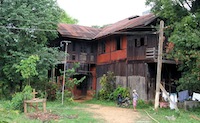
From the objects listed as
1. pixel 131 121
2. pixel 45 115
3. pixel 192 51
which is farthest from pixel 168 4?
pixel 45 115

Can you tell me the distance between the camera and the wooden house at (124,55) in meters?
19.9

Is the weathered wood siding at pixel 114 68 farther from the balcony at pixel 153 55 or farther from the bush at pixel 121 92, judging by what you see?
the balcony at pixel 153 55

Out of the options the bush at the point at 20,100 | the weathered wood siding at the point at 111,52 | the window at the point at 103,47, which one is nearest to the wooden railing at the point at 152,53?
the weathered wood siding at the point at 111,52

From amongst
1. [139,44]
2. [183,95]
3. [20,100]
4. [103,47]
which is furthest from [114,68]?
[20,100]

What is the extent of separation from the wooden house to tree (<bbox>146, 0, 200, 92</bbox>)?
1.58 meters

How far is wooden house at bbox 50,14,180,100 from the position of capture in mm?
19938

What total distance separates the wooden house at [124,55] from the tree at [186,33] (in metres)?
1.58

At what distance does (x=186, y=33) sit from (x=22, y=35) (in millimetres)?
11491

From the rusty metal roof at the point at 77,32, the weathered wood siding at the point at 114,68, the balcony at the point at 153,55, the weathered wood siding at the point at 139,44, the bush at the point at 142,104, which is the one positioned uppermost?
the rusty metal roof at the point at 77,32

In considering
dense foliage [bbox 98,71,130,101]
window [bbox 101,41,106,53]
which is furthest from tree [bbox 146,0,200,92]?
window [bbox 101,41,106,53]

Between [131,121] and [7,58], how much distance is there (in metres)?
10.6

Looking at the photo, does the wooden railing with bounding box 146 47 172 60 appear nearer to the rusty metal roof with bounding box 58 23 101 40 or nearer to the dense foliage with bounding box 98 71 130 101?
the dense foliage with bounding box 98 71 130 101

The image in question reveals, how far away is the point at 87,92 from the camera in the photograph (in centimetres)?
2789

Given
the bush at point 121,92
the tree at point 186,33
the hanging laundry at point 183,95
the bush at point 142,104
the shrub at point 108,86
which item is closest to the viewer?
the tree at point 186,33
